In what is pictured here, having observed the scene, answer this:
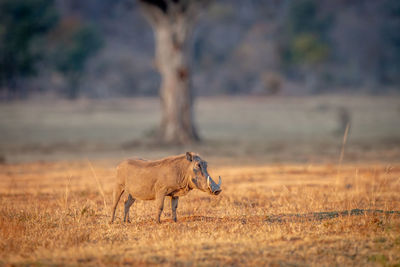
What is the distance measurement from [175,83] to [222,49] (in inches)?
2018

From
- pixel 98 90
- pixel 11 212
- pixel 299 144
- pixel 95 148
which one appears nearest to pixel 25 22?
pixel 98 90

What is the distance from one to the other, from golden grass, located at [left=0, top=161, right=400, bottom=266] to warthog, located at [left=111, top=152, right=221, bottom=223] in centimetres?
42

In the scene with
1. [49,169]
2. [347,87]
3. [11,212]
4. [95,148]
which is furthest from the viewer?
[347,87]

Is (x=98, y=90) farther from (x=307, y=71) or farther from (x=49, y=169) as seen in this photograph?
(x=49, y=169)

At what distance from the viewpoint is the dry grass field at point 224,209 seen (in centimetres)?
614

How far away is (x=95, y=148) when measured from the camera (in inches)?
874

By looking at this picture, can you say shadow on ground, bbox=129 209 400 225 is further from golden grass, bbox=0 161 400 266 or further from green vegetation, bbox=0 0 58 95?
green vegetation, bbox=0 0 58 95

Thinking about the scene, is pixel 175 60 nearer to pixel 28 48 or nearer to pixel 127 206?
pixel 127 206

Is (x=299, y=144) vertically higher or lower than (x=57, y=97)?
lower

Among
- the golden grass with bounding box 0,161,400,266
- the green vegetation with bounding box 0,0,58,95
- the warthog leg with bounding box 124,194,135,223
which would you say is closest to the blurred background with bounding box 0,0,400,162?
the green vegetation with bounding box 0,0,58,95

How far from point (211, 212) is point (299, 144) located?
15157 millimetres

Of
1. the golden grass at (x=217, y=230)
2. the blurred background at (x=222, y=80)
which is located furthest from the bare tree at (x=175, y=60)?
the golden grass at (x=217, y=230)

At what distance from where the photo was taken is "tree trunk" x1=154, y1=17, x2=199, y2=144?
73.9ft

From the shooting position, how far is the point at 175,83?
75.0 feet
